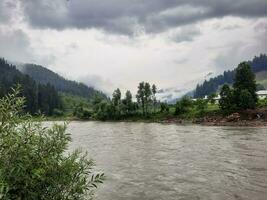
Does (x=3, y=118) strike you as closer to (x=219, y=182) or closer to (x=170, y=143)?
(x=219, y=182)

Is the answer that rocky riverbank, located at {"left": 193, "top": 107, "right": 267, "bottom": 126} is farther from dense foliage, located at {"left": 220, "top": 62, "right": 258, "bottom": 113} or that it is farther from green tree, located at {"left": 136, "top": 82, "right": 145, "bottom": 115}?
green tree, located at {"left": 136, "top": 82, "right": 145, "bottom": 115}

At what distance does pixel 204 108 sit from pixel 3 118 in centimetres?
14112

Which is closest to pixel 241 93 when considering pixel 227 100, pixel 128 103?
pixel 227 100

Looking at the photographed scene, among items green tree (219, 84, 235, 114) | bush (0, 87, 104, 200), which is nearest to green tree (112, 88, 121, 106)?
green tree (219, 84, 235, 114)

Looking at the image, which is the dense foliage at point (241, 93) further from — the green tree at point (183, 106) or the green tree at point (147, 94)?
the green tree at point (147, 94)

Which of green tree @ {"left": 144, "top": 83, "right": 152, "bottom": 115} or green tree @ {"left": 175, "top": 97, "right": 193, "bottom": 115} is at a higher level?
green tree @ {"left": 144, "top": 83, "right": 152, "bottom": 115}

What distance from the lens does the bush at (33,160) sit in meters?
13.2

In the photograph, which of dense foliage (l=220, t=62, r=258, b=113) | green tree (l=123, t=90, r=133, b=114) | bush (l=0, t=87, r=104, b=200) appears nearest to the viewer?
bush (l=0, t=87, r=104, b=200)

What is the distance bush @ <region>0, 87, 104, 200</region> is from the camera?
13.2 m

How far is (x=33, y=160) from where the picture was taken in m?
13.9

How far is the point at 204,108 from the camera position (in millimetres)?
151625

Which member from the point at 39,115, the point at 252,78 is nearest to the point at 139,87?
the point at 252,78

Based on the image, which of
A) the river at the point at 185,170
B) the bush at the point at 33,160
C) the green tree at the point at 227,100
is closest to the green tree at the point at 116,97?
the green tree at the point at 227,100

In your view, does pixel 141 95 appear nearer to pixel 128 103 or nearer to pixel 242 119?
pixel 128 103
